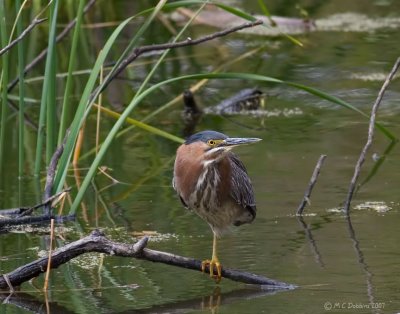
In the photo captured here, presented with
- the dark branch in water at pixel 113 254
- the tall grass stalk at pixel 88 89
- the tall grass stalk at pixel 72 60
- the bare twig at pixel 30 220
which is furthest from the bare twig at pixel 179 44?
the dark branch in water at pixel 113 254

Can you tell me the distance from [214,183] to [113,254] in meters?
0.77

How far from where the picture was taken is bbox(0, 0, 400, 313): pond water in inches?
196

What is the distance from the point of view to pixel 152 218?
641 centimetres

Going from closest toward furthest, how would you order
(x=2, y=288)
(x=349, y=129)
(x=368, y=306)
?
1. (x=368, y=306)
2. (x=2, y=288)
3. (x=349, y=129)

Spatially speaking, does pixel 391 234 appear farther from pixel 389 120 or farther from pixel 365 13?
pixel 365 13

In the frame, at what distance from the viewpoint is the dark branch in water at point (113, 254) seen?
187 inches

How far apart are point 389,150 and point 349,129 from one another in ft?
2.16

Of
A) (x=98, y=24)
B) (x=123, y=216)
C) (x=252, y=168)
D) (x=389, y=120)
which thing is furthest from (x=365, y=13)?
(x=123, y=216)

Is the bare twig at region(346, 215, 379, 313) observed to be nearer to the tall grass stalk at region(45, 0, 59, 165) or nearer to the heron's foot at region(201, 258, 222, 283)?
the heron's foot at region(201, 258, 222, 283)

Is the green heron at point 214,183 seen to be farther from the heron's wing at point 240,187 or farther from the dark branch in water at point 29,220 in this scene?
the dark branch in water at point 29,220

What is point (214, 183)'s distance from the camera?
5.32 meters

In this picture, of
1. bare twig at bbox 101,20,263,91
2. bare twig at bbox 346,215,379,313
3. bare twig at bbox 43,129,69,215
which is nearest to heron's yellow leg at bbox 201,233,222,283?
bare twig at bbox 346,215,379,313

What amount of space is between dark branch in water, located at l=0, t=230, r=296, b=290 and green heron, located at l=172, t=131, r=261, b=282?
0.18 metres

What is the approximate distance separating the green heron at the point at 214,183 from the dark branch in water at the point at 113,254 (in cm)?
18
